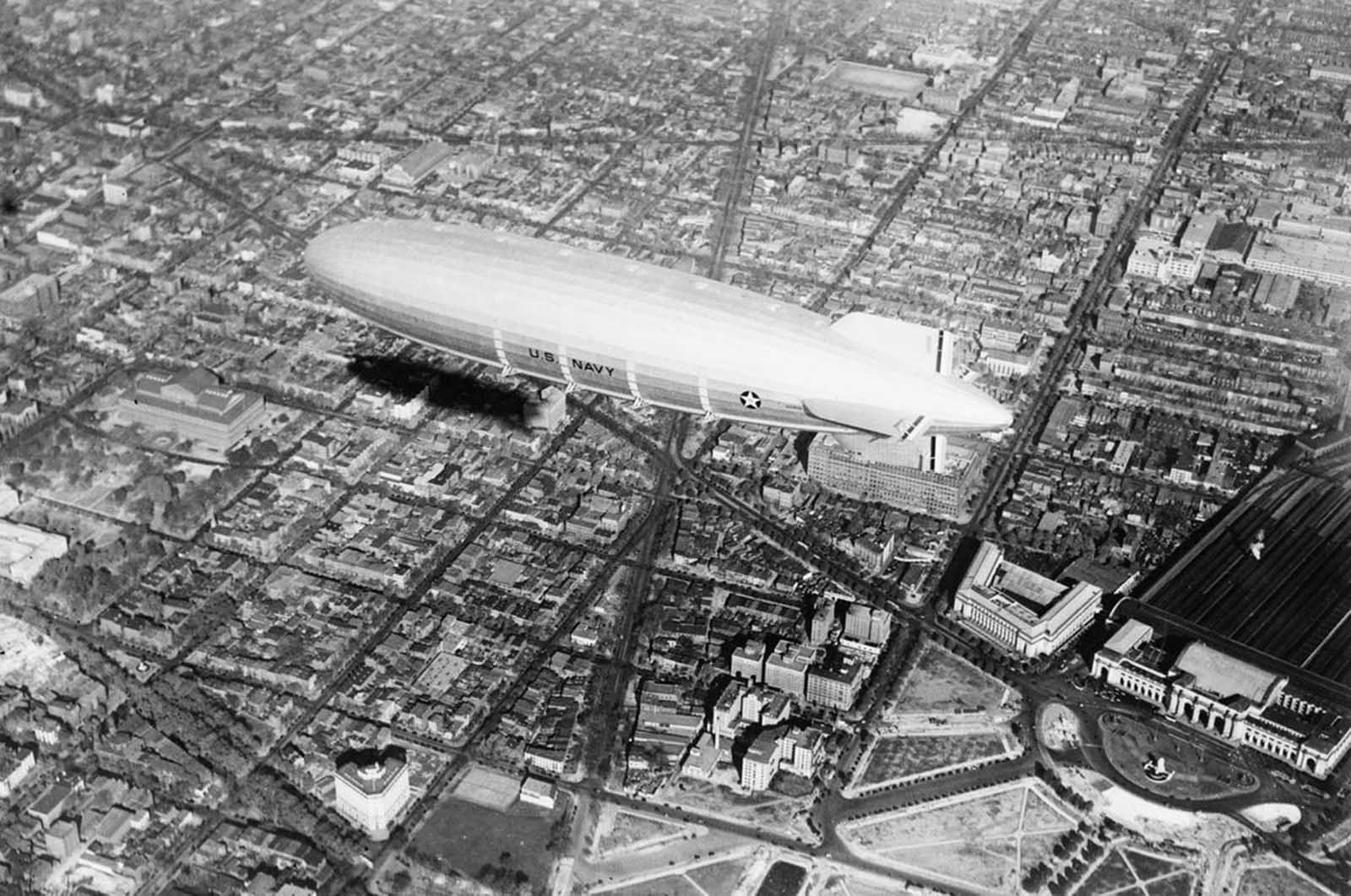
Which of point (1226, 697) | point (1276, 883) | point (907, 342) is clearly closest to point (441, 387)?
point (907, 342)

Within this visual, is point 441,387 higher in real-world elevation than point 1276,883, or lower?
higher

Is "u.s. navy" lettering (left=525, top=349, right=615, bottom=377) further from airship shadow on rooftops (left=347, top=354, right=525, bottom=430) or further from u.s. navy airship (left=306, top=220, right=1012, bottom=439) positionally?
airship shadow on rooftops (left=347, top=354, right=525, bottom=430)

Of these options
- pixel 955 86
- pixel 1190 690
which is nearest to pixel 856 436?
pixel 1190 690

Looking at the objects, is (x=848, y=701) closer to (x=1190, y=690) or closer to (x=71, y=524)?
(x=1190, y=690)

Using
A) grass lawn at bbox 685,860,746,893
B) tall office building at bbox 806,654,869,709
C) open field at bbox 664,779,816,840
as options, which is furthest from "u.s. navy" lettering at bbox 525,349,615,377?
grass lawn at bbox 685,860,746,893

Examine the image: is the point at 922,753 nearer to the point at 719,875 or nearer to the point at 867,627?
the point at 867,627

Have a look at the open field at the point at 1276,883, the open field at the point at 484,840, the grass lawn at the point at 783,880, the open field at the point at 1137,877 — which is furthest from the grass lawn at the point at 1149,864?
the open field at the point at 484,840
